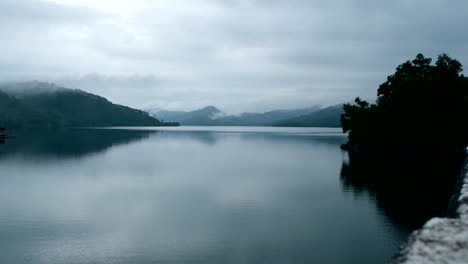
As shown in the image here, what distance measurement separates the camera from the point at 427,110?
88.8 m

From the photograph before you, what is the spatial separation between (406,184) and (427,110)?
96.5 ft

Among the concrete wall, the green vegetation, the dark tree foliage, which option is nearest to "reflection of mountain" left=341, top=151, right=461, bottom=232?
the green vegetation

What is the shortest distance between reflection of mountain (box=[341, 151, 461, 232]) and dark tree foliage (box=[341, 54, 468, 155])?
4158 mm

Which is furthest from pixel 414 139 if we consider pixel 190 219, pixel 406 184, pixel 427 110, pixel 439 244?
pixel 439 244

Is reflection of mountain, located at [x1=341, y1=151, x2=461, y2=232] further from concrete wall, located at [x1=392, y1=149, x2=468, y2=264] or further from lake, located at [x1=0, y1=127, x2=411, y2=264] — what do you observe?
concrete wall, located at [x1=392, y1=149, x2=468, y2=264]

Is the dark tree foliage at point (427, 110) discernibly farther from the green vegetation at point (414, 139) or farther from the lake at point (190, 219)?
the lake at point (190, 219)

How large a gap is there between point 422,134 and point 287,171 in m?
30.2

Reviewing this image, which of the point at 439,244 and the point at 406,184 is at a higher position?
the point at 439,244

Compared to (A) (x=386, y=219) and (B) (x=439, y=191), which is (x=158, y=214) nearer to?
(A) (x=386, y=219)

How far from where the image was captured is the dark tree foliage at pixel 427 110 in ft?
285

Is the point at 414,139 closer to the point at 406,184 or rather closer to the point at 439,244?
the point at 406,184

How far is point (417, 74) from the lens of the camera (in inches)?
4063

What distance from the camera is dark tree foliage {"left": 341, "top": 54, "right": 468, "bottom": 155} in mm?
87000

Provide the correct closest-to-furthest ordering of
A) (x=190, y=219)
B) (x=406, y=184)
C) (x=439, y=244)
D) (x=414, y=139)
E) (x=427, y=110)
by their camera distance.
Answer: (x=439, y=244), (x=190, y=219), (x=406, y=184), (x=427, y=110), (x=414, y=139)
